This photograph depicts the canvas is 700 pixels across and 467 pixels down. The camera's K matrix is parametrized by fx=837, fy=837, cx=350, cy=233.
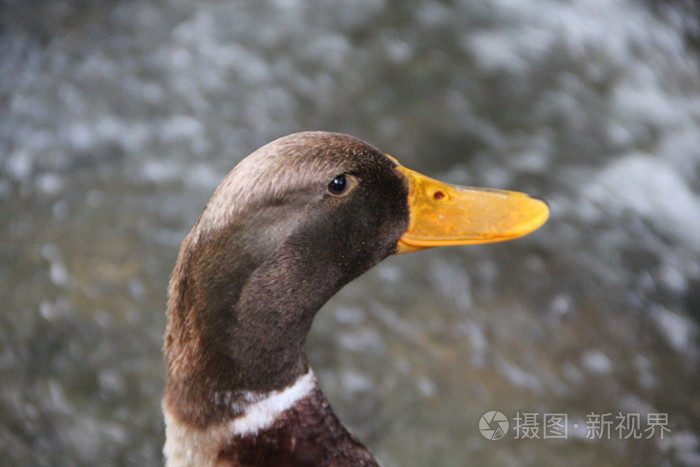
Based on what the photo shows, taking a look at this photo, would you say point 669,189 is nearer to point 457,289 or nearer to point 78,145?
point 457,289

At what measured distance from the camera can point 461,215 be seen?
72.9 inches

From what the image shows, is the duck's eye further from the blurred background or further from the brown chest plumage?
the blurred background

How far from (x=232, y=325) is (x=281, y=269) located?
14cm

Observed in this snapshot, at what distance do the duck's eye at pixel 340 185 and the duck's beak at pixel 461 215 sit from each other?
0.59 ft

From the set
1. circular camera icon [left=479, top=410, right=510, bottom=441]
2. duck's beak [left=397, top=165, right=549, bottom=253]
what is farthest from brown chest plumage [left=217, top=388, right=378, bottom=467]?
circular camera icon [left=479, top=410, right=510, bottom=441]

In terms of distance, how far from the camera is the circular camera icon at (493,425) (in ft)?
9.81

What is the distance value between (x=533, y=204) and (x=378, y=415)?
1.34 metres

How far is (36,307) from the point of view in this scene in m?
3.16

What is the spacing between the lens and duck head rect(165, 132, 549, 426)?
1555 millimetres

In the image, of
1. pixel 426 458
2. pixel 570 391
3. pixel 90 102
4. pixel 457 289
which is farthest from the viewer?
pixel 90 102

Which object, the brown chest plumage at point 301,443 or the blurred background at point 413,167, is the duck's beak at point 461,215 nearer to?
the brown chest plumage at point 301,443

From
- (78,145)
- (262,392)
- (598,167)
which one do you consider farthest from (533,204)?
(78,145)

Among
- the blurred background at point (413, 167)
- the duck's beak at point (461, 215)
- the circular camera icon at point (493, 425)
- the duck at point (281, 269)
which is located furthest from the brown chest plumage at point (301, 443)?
the circular camera icon at point (493, 425)

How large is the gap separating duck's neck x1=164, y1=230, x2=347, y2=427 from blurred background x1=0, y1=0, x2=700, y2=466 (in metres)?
1.28
